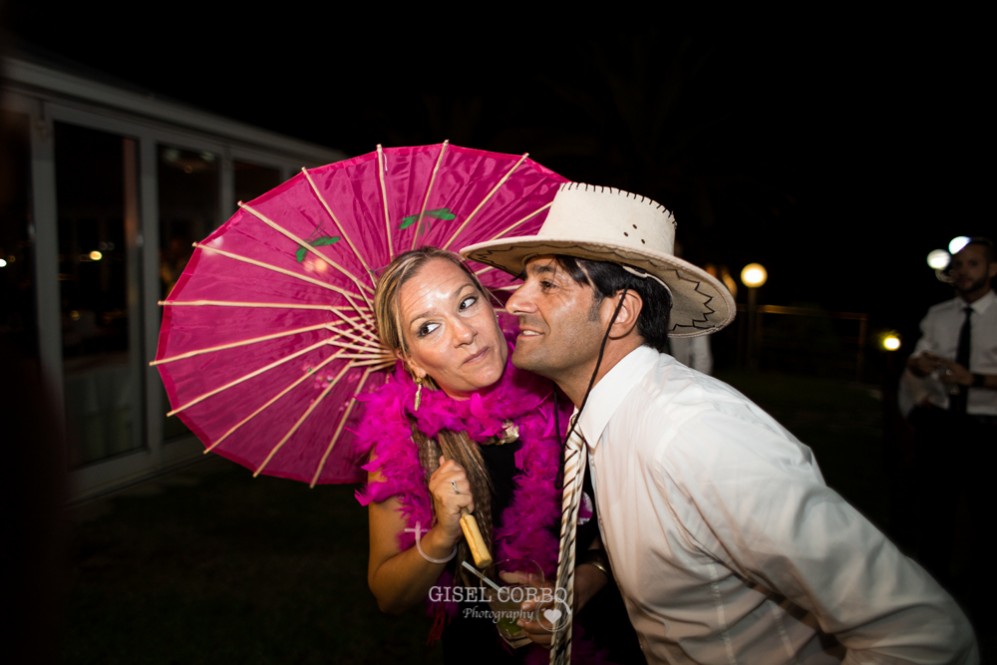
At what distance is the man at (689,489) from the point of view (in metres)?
1.14

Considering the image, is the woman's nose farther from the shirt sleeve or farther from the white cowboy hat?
the shirt sleeve

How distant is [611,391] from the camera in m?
1.60

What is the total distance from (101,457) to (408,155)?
5.12m

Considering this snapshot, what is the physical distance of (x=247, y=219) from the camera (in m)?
1.88

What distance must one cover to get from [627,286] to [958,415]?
10.4 feet

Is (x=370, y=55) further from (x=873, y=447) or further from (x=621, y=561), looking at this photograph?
(x=621, y=561)

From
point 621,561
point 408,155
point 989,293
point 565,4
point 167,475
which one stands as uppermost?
point 565,4

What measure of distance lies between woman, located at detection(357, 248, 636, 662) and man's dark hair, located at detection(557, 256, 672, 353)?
36 centimetres

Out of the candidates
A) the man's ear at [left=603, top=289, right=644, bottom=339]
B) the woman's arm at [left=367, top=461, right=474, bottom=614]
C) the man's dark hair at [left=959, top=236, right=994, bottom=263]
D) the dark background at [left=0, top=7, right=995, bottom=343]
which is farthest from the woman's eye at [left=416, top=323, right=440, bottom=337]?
the dark background at [left=0, top=7, right=995, bottom=343]

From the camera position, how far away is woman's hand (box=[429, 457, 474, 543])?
171 cm

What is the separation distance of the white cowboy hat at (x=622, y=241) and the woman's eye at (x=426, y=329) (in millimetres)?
248

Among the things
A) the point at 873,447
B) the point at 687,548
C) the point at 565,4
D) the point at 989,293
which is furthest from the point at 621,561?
the point at 565,4

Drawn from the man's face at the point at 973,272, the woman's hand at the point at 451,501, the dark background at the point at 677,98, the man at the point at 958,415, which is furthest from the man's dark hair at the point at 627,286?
the dark background at the point at 677,98

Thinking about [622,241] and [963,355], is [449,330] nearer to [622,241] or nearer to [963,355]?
[622,241]
